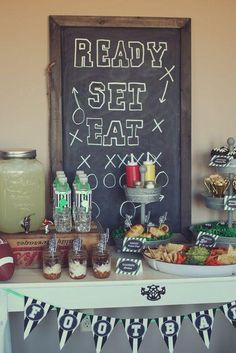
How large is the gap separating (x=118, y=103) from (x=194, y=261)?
0.80m

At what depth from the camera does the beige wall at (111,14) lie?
236 cm

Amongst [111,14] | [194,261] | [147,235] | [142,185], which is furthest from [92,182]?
[111,14]

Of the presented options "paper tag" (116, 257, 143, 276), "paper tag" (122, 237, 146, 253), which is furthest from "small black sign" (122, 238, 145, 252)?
"paper tag" (116, 257, 143, 276)

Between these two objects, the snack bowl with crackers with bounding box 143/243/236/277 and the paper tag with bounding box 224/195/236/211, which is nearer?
the snack bowl with crackers with bounding box 143/243/236/277

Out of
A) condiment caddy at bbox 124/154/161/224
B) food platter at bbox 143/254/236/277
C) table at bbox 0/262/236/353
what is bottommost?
table at bbox 0/262/236/353

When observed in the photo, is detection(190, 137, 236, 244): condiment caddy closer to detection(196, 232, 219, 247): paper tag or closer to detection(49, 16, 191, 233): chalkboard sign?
detection(196, 232, 219, 247): paper tag

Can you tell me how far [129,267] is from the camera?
2.02 m

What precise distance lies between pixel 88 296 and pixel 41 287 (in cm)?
17

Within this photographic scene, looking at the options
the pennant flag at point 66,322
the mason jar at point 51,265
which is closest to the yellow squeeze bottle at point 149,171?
the mason jar at point 51,265

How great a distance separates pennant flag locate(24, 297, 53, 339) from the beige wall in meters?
0.69

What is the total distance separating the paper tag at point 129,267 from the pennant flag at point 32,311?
0.95 feet

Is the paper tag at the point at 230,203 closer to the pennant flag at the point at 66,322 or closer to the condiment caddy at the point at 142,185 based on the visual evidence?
the condiment caddy at the point at 142,185

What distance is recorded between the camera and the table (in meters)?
1.92

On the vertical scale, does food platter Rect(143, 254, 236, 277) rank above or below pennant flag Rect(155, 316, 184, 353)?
above
